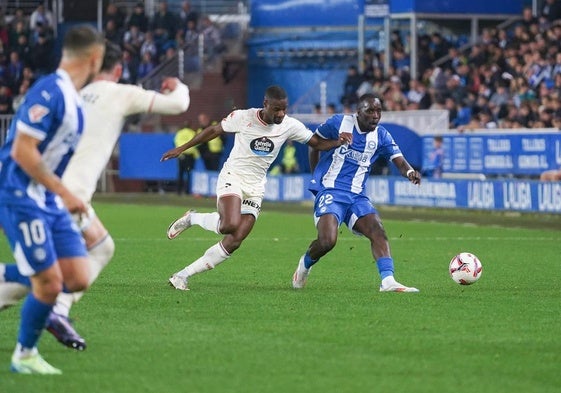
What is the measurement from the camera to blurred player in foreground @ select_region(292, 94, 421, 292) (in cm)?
1332

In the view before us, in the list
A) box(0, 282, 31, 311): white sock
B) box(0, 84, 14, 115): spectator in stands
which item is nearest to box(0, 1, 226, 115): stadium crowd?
box(0, 84, 14, 115): spectator in stands

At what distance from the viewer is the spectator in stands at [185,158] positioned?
3562 cm

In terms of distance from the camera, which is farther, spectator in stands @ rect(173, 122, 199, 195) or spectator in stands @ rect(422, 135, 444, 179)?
spectator in stands @ rect(173, 122, 199, 195)

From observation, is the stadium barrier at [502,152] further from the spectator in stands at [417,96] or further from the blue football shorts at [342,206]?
the blue football shorts at [342,206]

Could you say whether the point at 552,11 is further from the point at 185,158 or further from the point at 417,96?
the point at 185,158

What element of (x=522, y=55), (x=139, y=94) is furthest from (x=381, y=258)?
(x=522, y=55)

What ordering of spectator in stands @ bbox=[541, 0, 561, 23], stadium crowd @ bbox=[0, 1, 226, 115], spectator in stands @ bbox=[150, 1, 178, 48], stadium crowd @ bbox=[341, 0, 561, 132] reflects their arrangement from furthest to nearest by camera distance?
spectator in stands @ bbox=[150, 1, 178, 48] → stadium crowd @ bbox=[0, 1, 226, 115] → spectator in stands @ bbox=[541, 0, 561, 23] → stadium crowd @ bbox=[341, 0, 561, 132]

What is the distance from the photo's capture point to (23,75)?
3997 centimetres

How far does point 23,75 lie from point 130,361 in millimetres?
32356

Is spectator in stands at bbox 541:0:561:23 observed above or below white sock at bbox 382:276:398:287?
above

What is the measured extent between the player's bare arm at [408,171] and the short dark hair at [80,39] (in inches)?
221

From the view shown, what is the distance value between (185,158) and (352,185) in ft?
73.0

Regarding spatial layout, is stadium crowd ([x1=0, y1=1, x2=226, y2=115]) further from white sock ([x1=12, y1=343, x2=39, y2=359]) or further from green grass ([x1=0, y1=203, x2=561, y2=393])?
white sock ([x1=12, y1=343, x2=39, y2=359])

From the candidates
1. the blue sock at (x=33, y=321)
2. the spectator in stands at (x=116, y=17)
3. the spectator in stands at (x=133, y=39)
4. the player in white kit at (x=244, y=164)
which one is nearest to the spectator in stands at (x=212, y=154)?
the spectator in stands at (x=133, y=39)
